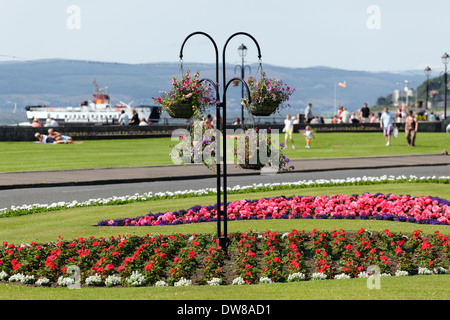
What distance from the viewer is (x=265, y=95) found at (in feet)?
39.6

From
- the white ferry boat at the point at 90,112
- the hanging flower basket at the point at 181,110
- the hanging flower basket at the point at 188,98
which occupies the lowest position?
the white ferry boat at the point at 90,112

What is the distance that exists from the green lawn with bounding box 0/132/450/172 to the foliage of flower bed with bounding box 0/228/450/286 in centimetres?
1630

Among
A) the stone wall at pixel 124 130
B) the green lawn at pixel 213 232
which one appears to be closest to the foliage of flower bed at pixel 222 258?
the green lawn at pixel 213 232

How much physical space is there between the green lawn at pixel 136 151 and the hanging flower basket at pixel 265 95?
17.7m

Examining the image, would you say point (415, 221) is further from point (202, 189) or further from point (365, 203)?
point (202, 189)

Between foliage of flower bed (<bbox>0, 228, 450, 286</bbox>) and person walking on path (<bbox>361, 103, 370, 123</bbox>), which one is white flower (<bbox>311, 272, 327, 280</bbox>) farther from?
person walking on path (<bbox>361, 103, 370, 123</bbox>)

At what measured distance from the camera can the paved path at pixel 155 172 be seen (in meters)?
23.8

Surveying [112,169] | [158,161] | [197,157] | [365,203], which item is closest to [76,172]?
[112,169]

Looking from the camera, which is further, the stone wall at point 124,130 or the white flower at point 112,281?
the stone wall at point 124,130

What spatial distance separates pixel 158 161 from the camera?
3181cm

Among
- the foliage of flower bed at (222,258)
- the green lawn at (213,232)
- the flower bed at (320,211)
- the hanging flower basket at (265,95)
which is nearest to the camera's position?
the green lawn at (213,232)

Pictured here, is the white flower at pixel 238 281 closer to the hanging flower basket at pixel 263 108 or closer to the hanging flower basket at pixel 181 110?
the hanging flower basket at pixel 263 108

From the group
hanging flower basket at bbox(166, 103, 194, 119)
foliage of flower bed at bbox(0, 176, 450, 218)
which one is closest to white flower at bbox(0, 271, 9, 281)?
hanging flower basket at bbox(166, 103, 194, 119)
